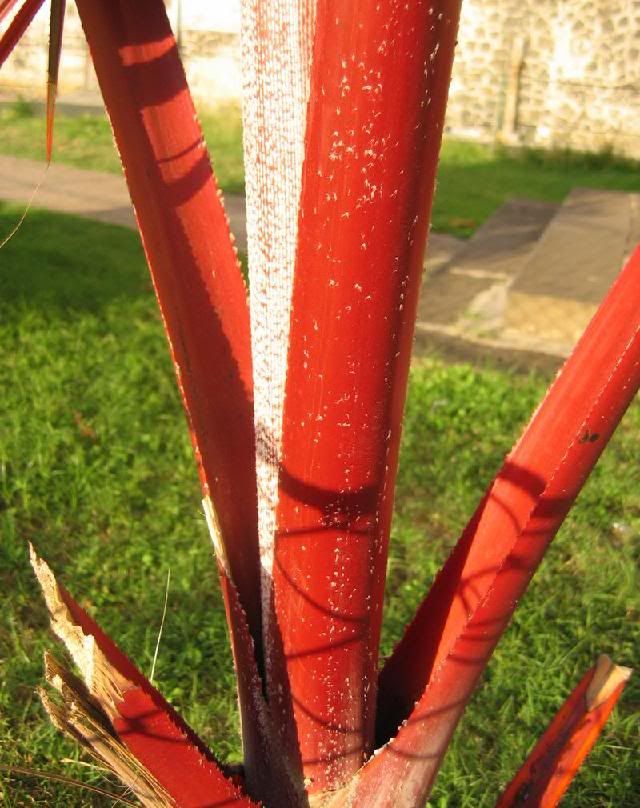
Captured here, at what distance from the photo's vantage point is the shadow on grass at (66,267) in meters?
4.10

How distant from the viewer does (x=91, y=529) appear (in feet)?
8.63

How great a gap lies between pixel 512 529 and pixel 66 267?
4.11 meters

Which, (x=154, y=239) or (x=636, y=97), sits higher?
(x=154, y=239)

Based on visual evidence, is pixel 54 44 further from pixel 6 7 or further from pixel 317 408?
pixel 317 408

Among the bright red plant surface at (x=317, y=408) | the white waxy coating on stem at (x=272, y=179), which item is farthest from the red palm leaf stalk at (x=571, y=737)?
the white waxy coating on stem at (x=272, y=179)

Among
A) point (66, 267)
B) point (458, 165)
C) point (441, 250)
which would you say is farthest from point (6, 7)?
point (458, 165)

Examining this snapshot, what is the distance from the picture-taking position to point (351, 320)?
0.67 metres

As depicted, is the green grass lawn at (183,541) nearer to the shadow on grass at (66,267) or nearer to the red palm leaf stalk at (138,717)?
the shadow on grass at (66,267)

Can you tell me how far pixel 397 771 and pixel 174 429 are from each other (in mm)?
2352

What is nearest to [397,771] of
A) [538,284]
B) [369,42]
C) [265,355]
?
[265,355]

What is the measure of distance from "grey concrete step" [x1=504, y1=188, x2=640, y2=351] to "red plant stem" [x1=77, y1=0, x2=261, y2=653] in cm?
326

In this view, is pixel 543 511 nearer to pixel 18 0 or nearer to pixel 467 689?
pixel 467 689

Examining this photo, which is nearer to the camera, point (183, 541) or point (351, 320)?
point (351, 320)

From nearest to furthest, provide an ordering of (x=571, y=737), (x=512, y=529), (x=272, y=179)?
(x=272, y=179) < (x=512, y=529) < (x=571, y=737)
